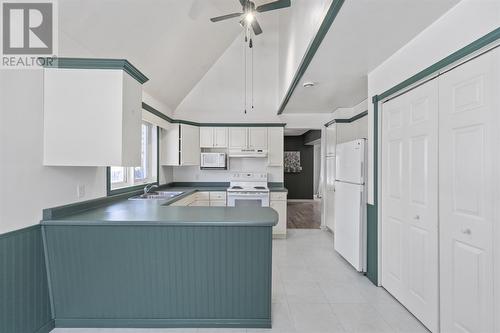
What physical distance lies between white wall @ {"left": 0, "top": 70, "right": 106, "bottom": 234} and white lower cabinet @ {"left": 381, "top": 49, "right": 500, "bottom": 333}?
2.99m

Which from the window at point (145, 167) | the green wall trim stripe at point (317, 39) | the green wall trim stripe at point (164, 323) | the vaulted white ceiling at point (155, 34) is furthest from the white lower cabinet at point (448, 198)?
the window at point (145, 167)

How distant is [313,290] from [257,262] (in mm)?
1100

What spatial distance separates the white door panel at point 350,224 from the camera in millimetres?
3195

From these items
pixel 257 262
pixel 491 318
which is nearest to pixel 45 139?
pixel 257 262

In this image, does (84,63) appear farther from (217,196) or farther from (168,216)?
(217,196)

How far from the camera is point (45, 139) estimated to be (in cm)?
201

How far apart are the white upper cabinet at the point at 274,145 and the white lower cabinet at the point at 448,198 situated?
2.69m

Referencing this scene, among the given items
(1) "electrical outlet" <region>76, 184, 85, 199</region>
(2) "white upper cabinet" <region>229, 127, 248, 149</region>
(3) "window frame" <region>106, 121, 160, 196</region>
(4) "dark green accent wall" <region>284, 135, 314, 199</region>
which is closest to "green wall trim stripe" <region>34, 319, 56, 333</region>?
(1) "electrical outlet" <region>76, 184, 85, 199</region>

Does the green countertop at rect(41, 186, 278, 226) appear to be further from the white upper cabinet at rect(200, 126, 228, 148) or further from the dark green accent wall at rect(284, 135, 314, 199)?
the dark green accent wall at rect(284, 135, 314, 199)

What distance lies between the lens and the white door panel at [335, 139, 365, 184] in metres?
3.15

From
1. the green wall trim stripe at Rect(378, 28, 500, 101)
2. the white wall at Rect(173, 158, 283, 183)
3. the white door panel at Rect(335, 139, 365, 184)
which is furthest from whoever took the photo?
the white wall at Rect(173, 158, 283, 183)

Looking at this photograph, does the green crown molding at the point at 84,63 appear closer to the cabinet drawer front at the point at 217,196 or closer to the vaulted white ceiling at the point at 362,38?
the vaulted white ceiling at the point at 362,38

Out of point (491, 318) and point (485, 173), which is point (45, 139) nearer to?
point (485, 173)

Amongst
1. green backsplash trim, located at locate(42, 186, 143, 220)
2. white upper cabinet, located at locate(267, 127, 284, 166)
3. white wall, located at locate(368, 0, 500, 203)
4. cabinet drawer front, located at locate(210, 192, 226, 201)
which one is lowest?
cabinet drawer front, located at locate(210, 192, 226, 201)
